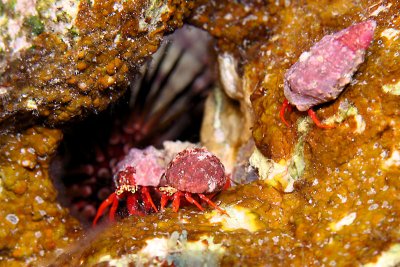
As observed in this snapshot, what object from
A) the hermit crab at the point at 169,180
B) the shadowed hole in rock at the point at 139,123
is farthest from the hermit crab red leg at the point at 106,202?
the shadowed hole in rock at the point at 139,123

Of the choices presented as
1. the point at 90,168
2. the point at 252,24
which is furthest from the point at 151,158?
the point at 252,24

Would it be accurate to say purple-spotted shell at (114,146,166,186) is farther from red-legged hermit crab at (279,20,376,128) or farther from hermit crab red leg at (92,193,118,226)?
red-legged hermit crab at (279,20,376,128)

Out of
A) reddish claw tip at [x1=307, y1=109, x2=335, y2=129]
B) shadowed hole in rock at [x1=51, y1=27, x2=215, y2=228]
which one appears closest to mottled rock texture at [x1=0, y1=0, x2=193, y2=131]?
shadowed hole in rock at [x1=51, y1=27, x2=215, y2=228]

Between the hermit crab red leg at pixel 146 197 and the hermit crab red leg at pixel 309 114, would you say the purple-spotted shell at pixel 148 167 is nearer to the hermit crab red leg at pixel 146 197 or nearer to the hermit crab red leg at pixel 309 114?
the hermit crab red leg at pixel 146 197

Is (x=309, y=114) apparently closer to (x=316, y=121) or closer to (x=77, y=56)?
(x=316, y=121)

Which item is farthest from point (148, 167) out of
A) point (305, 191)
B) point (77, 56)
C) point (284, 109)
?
point (305, 191)

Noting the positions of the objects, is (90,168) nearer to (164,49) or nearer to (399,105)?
(164,49)
